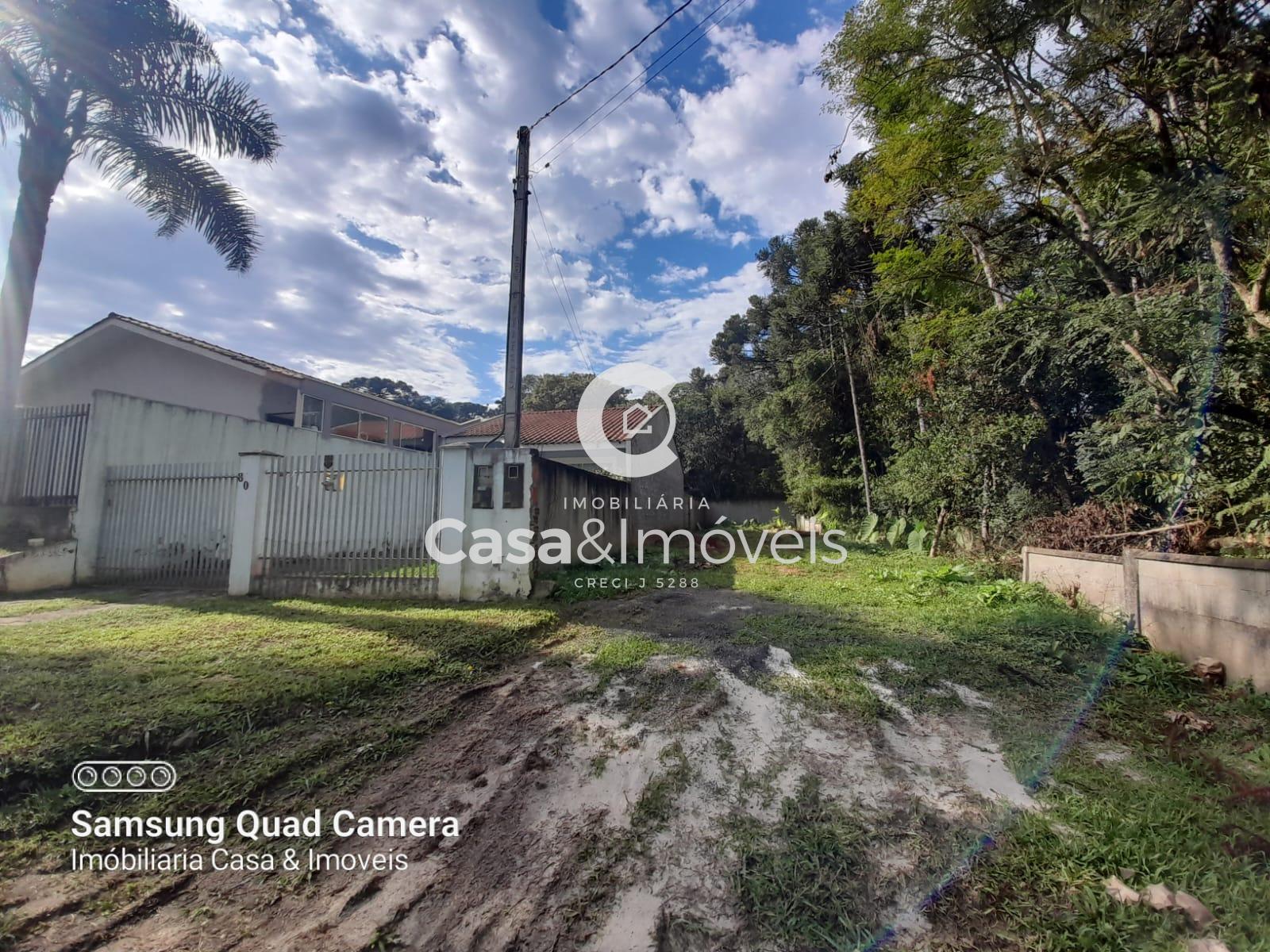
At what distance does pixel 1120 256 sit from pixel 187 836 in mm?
9613

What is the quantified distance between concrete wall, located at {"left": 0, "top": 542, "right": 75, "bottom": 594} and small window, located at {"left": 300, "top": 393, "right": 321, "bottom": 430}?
4550 millimetres

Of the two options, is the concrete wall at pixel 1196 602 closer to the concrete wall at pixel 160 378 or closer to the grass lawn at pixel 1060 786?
the grass lawn at pixel 1060 786

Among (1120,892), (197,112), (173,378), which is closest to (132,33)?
(197,112)

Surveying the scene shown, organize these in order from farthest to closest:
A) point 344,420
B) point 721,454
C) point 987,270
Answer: point 721,454, point 344,420, point 987,270

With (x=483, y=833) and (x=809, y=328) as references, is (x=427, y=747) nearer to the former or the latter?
→ (x=483, y=833)

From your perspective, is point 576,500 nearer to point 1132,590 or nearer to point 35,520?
point 1132,590

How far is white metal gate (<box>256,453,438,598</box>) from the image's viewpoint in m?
5.80

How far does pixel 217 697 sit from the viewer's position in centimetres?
288

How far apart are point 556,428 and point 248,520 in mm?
9145

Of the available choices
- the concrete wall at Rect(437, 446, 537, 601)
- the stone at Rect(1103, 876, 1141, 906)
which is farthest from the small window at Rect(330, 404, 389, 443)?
the stone at Rect(1103, 876, 1141, 906)

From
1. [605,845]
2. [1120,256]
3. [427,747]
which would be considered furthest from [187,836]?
[1120,256]

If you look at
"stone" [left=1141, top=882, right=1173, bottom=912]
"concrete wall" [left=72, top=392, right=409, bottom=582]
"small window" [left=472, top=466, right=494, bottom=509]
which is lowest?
"stone" [left=1141, top=882, right=1173, bottom=912]

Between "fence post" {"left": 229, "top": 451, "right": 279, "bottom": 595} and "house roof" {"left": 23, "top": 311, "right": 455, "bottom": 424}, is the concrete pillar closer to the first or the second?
"fence post" {"left": 229, "top": 451, "right": 279, "bottom": 595}

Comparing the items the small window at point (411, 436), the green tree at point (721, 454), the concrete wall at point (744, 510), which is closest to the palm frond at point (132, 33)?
the small window at point (411, 436)
